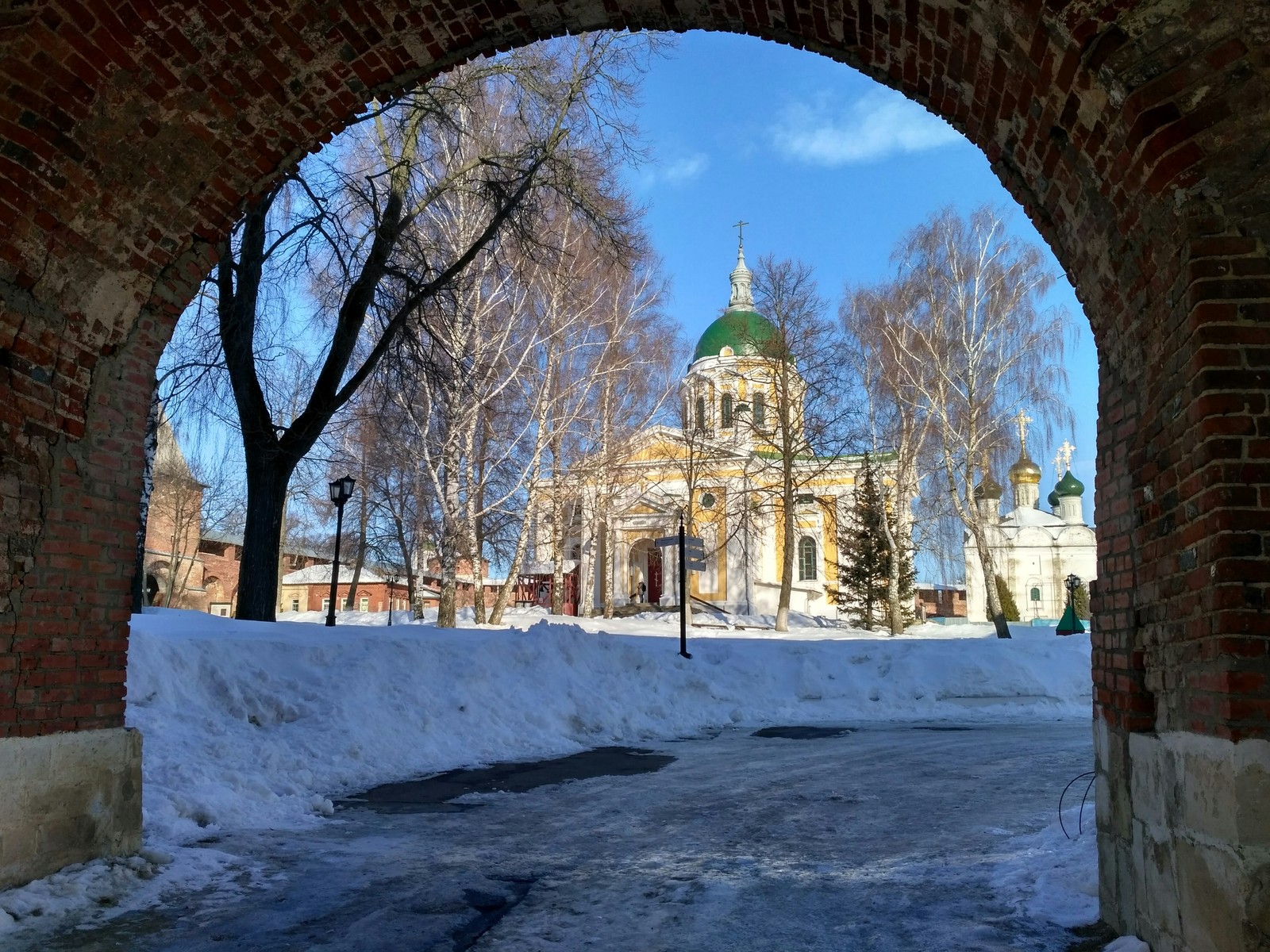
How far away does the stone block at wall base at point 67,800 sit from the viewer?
4.59 metres

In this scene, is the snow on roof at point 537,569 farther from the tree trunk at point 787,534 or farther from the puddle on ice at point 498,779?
the puddle on ice at point 498,779

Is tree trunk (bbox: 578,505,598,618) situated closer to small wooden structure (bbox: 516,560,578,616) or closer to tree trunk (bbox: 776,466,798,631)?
small wooden structure (bbox: 516,560,578,616)

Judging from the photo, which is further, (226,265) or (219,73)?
(226,265)

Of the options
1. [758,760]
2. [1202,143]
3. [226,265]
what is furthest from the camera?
[226,265]

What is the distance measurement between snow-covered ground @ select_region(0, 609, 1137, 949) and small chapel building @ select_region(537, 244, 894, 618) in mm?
11360

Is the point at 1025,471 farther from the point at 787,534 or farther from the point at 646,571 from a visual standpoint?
the point at 787,534

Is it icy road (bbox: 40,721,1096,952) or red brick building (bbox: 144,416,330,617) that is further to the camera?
red brick building (bbox: 144,416,330,617)

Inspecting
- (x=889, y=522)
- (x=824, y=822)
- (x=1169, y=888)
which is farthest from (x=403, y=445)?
(x=1169, y=888)

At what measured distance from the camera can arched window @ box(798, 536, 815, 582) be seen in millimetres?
41906

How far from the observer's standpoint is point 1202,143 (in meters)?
3.28

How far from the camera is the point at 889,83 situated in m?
5.02

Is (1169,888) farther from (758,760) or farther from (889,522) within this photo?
(889,522)

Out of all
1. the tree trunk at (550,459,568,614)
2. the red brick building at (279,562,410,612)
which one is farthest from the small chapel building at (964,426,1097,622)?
the red brick building at (279,562,410,612)

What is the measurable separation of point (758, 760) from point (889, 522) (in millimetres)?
20507
